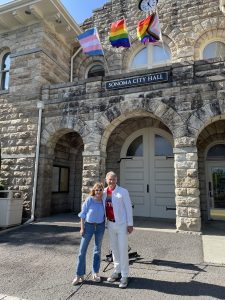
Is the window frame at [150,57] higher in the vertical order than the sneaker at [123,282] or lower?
higher

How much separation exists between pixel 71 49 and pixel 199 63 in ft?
23.5

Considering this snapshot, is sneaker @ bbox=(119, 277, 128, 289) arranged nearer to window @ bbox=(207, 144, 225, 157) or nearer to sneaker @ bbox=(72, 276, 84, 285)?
sneaker @ bbox=(72, 276, 84, 285)

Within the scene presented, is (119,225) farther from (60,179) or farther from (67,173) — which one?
(67,173)

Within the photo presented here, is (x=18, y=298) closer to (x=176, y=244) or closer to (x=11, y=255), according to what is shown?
(x=11, y=255)

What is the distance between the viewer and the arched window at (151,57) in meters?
11.4

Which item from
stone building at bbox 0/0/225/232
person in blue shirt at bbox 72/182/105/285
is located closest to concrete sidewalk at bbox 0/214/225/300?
person in blue shirt at bbox 72/182/105/285

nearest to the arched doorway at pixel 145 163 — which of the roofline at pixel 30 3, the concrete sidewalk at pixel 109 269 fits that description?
the concrete sidewalk at pixel 109 269

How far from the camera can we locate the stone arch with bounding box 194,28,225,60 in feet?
34.9

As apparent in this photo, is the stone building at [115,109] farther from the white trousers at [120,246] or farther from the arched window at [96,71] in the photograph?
the white trousers at [120,246]

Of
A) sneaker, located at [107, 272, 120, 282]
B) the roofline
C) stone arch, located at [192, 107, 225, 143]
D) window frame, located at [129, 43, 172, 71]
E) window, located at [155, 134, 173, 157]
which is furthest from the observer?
window frame, located at [129, 43, 172, 71]

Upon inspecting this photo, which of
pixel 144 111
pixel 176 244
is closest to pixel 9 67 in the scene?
→ pixel 144 111

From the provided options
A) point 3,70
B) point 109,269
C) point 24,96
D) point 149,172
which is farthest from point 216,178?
point 3,70

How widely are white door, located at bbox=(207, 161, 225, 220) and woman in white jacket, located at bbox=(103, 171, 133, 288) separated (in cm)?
678

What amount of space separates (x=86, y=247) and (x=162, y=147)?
7.15 m
